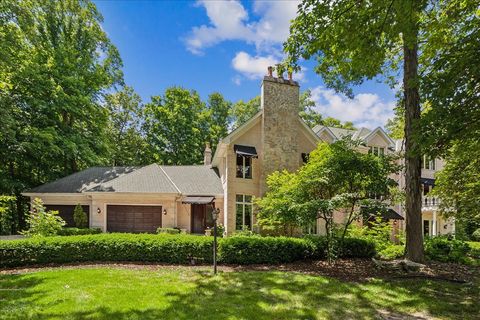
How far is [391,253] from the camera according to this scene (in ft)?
42.1

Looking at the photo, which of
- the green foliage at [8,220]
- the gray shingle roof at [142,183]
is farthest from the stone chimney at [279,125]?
the green foliage at [8,220]

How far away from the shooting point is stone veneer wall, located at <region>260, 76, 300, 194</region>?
59.7 ft

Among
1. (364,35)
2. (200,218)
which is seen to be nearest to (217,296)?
(364,35)

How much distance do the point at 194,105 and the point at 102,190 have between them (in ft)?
65.4

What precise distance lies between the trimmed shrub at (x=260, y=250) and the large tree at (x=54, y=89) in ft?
56.2

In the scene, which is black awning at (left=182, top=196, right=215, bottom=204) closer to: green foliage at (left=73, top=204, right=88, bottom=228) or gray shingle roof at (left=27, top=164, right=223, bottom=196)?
gray shingle roof at (left=27, top=164, right=223, bottom=196)

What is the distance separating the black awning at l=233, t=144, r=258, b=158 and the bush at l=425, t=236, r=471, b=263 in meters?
9.91

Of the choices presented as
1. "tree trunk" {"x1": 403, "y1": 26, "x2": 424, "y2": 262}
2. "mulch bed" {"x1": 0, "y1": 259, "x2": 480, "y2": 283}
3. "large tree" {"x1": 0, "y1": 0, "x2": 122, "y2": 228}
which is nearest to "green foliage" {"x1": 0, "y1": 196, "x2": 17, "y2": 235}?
"large tree" {"x1": 0, "y1": 0, "x2": 122, "y2": 228}

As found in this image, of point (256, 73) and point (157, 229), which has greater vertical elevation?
point (256, 73)

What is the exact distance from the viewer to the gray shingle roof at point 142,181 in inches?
774

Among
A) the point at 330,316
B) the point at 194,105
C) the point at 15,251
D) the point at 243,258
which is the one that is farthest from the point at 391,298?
the point at 194,105

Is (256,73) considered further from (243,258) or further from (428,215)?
(428,215)

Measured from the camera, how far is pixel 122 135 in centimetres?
3606

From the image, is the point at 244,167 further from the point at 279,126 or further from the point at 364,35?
the point at 364,35
